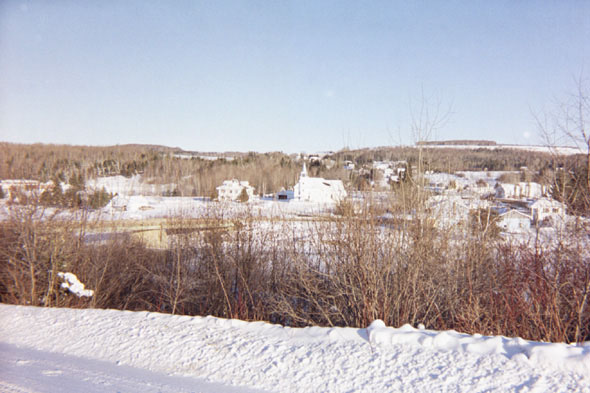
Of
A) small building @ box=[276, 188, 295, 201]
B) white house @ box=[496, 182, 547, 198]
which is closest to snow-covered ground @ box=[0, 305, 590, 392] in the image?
white house @ box=[496, 182, 547, 198]

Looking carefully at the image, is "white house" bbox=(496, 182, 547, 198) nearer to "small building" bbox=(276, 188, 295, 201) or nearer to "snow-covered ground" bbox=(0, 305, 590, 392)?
"snow-covered ground" bbox=(0, 305, 590, 392)

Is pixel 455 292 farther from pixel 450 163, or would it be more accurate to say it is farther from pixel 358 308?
pixel 450 163

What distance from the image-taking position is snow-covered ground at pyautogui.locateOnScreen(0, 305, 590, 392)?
395cm

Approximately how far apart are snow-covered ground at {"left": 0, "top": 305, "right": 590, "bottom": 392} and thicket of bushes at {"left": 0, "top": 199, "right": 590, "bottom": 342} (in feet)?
4.60

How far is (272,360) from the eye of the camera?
4.56m

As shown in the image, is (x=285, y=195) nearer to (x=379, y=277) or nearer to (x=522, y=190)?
(x=522, y=190)

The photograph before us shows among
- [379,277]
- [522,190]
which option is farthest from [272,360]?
[522,190]

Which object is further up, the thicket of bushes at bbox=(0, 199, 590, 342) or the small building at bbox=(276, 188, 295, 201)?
the thicket of bushes at bbox=(0, 199, 590, 342)

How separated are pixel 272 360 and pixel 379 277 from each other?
2.64 metres

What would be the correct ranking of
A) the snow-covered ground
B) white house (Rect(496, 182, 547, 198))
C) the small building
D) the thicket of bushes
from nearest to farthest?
the snow-covered ground → the thicket of bushes → white house (Rect(496, 182, 547, 198)) → the small building

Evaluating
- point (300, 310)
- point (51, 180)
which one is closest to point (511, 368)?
point (300, 310)

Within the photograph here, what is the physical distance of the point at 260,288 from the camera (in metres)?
10.5

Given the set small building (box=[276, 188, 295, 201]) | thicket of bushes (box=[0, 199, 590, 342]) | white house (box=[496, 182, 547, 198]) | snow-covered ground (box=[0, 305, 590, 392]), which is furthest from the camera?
small building (box=[276, 188, 295, 201])

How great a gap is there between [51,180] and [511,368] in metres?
12.5
